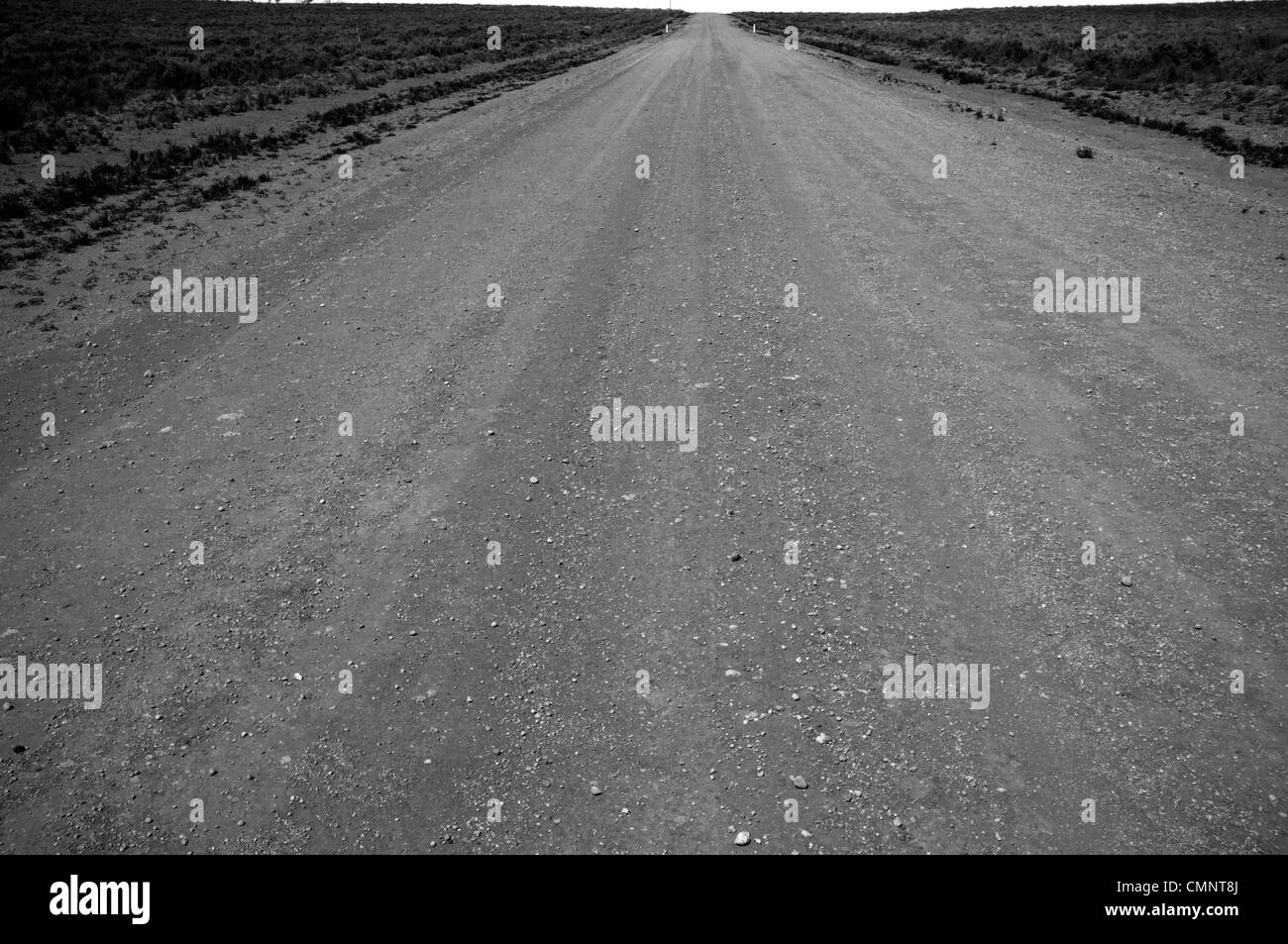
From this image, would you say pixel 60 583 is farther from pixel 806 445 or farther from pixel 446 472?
pixel 806 445

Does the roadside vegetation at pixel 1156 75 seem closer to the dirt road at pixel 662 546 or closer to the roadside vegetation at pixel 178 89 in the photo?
the dirt road at pixel 662 546

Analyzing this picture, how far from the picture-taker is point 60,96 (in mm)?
23203

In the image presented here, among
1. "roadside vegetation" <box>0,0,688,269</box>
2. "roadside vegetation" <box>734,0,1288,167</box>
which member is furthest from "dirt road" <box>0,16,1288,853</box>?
"roadside vegetation" <box>734,0,1288,167</box>

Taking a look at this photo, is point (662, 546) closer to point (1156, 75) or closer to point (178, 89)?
point (1156, 75)

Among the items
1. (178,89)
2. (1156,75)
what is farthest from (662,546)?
(178,89)

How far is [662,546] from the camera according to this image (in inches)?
226

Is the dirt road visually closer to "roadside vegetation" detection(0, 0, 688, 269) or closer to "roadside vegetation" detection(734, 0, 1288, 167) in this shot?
"roadside vegetation" detection(0, 0, 688, 269)

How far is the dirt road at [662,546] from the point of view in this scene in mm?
3980

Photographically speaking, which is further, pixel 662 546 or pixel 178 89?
pixel 178 89

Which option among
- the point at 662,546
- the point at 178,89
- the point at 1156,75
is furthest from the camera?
the point at 178,89

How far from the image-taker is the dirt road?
3980 millimetres

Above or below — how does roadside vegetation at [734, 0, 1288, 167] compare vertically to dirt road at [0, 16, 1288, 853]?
above

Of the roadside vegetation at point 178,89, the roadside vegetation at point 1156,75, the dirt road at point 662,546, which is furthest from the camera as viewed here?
the roadside vegetation at point 1156,75

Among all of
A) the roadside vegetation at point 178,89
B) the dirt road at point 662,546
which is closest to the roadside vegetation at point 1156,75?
the dirt road at point 662,546
